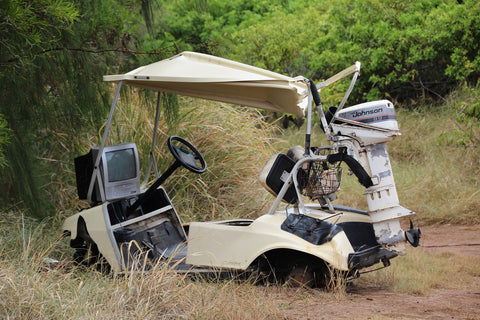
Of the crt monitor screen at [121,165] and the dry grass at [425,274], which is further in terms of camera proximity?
the crt monitor screen at [121,165]

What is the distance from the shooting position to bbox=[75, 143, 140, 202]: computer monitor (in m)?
5.70

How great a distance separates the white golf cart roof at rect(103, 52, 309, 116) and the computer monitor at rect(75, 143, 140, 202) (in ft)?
2.34

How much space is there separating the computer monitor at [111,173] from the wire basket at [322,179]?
1702 millimetres

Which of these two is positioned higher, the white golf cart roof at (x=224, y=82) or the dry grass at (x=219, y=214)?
the white golf cart roof at (x=224, y=82)

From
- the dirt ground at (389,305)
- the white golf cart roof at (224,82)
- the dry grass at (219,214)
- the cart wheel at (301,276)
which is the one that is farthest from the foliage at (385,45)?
the cart wheel at (301,276)

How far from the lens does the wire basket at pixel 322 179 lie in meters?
5.06

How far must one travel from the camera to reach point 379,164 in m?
4.76

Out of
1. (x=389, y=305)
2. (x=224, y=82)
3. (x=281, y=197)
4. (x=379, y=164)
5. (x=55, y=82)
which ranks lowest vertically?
(x=389, y=305)

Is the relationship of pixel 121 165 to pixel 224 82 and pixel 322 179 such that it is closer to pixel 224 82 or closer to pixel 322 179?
pixel 224 82

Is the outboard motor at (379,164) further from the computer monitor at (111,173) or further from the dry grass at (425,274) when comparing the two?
the computer monitor at (111,173)

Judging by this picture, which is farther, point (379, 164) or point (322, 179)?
point (322, 179)

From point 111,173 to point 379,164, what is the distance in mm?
2395

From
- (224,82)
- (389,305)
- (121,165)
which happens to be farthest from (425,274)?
(121,165)

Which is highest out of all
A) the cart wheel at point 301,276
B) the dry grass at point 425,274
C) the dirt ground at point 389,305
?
the cart wheel at point 301,276
